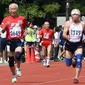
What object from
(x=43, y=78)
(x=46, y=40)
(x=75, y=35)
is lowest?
(x=43, y=78)

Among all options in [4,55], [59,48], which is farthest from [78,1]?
[4,55]

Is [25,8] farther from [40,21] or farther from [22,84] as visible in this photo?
[22,84]

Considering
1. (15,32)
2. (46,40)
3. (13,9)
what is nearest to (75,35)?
(15,32)

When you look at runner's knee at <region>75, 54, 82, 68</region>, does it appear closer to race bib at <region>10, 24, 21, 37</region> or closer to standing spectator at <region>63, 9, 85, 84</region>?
standing spectator at <region>63, 9, 85, 84</region>

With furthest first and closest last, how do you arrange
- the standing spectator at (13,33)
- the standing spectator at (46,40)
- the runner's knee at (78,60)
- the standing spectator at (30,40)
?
the standing spectator at (30,40), the standing spectator at (46,40), the standing spectator at (13,33), the runner's knee at (78,60)

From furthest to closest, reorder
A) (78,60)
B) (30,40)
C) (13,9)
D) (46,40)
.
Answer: (30,40) → (46,40) → (13,9) → (78,60)

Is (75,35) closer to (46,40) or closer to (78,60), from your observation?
(78,60)

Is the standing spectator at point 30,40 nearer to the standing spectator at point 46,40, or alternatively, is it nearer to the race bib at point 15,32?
the standing spectator at point 46,40

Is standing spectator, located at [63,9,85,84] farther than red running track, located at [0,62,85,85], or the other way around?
red running track, located at [0,62,85,85]

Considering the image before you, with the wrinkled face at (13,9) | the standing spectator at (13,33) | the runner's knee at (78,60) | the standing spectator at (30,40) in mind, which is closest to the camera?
the runner's knee at (78,60)

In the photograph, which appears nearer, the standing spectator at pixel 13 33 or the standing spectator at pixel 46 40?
the standing spectator at pixel 13 33

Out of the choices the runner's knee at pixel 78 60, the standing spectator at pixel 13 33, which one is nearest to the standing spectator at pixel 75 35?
the runner's knee at pixel 78 60

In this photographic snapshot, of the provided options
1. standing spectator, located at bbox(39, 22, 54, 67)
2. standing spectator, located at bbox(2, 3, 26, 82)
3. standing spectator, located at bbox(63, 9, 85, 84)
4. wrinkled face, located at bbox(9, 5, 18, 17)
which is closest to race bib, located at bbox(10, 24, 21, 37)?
standing spectator, located at bbox(2, 3, 26, 82)

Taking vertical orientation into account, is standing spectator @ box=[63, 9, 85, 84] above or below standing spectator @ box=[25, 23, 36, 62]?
above
